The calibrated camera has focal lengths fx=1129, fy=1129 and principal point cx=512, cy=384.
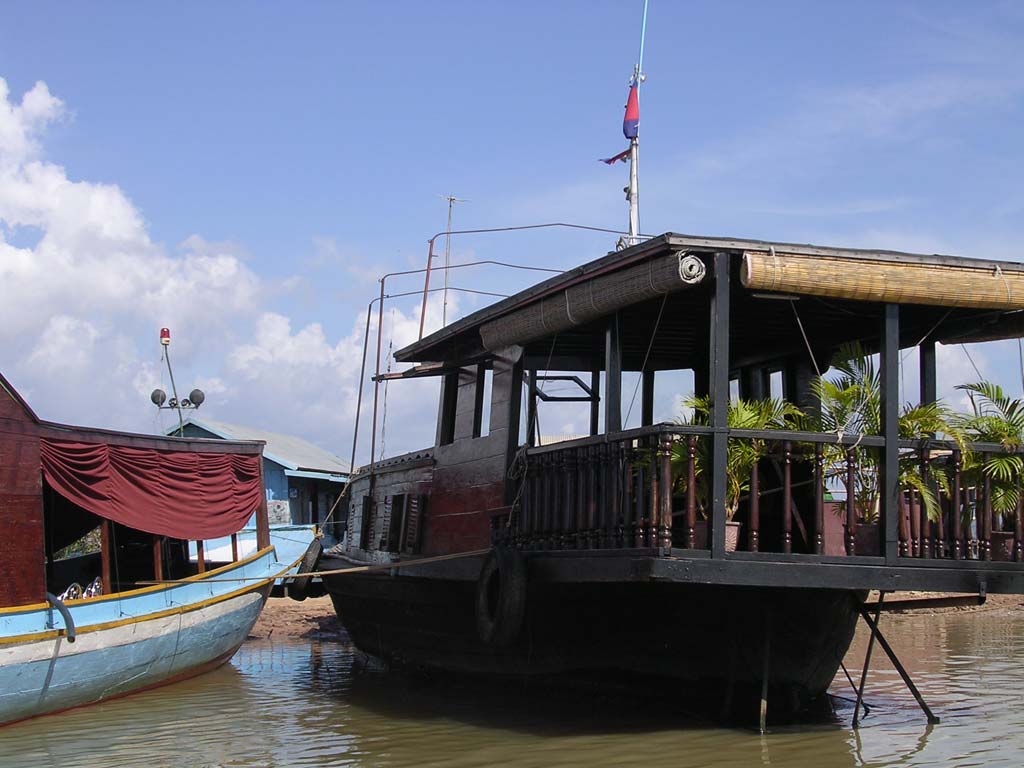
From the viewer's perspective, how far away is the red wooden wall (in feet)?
32.1

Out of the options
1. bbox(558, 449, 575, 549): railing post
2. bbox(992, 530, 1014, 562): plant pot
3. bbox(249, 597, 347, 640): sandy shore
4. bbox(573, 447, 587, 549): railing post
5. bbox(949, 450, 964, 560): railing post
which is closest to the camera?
bbox(949, 450, 964, 560): railing post

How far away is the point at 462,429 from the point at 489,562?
254 centimetres

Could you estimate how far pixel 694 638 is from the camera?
28.9 feet

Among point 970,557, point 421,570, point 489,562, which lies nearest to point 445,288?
point 421,570

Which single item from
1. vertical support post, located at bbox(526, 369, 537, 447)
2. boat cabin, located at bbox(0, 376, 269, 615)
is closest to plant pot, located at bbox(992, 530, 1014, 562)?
vertical support post, located at bbox(526, 369, 537, 447)

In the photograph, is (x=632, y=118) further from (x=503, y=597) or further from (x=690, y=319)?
(x=503, y=597)

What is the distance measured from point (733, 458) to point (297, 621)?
13151mm

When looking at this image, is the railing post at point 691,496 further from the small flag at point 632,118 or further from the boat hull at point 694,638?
the small flag at point 632,118

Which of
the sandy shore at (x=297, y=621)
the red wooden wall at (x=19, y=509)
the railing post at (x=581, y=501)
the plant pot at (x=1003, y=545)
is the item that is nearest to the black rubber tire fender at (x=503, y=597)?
the railing post at (x=581, y=501)

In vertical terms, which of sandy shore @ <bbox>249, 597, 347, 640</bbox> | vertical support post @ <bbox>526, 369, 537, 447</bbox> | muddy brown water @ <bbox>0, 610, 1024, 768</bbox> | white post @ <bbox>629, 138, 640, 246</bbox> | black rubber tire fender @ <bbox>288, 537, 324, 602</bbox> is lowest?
muddy brown water @ <bbox>0, 610, 1024, 768</bbox>

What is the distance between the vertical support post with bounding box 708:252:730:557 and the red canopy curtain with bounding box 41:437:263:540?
636 cm

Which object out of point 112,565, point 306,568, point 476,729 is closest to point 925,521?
point 476,729

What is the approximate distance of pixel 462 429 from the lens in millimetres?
11555

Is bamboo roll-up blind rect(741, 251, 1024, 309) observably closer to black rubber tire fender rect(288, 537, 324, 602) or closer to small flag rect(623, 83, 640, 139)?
small flag rect(623, 83, 640, 139)
